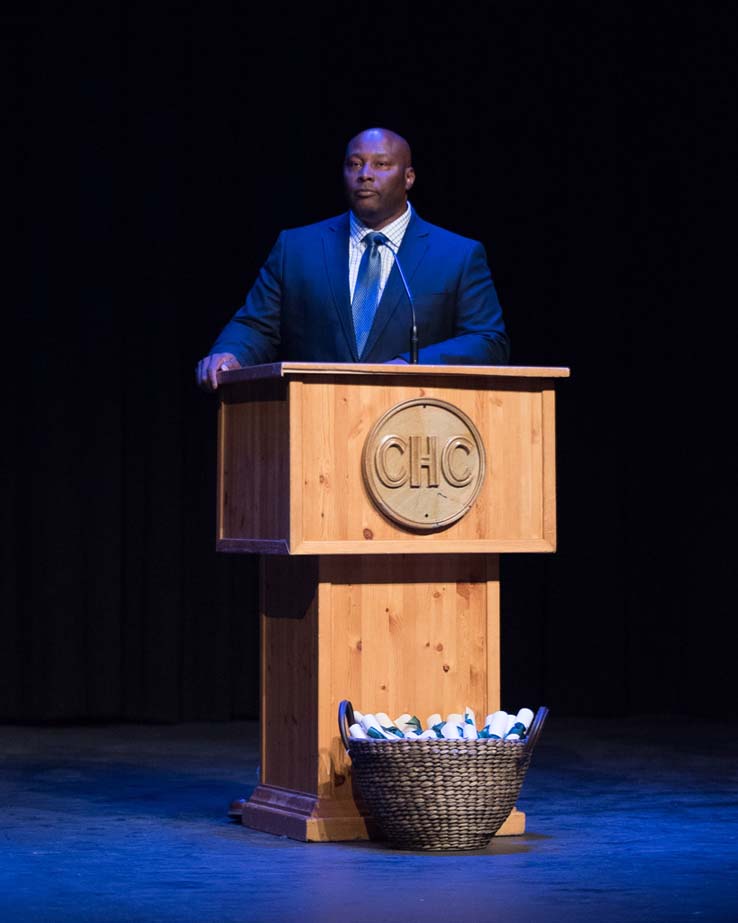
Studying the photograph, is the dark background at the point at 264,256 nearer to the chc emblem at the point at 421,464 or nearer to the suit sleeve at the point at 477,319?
the suit sleeve at the point at 477,319

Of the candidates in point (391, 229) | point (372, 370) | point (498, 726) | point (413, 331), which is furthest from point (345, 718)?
point (391, 229)

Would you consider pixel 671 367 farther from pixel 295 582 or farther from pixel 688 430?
pixel 295 582

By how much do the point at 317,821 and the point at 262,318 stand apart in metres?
1.15

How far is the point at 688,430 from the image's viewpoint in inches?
262

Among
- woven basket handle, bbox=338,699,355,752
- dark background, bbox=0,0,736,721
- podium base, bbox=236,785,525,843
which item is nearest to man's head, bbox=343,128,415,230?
woven basket handle, bbox=338,699,355,752

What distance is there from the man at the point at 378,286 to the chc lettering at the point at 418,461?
0.25 meters

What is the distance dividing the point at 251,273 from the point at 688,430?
5.59ft

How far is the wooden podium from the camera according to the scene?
3.68 m

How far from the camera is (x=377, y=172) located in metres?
3.95

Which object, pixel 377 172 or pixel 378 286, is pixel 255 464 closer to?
pixel 378 286

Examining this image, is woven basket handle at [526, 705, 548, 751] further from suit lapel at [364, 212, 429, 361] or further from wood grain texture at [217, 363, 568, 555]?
suit lapel at [364, 212, 429, 361]

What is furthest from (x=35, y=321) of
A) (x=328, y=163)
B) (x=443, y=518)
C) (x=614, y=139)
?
(x=443, y=518)

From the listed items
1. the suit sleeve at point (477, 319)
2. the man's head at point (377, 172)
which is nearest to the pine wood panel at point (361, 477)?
the suit sleeve at point (477, 319)

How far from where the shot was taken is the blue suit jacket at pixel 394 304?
3969 millimetres
